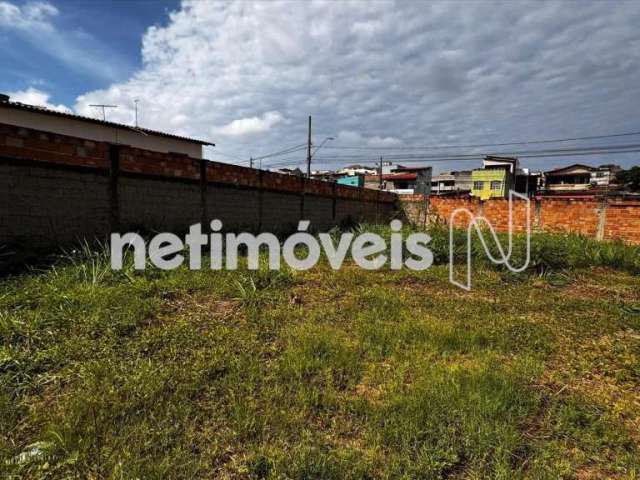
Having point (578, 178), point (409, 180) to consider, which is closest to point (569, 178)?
point (578, 178)

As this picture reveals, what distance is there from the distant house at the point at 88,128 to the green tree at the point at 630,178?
1397 inches

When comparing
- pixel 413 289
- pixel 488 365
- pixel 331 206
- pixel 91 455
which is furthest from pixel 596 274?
pixel 91 455

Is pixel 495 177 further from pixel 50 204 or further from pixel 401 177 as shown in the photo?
pixel 50 204

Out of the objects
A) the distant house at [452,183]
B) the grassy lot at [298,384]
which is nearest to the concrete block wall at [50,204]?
the grassy lot at [298,384]

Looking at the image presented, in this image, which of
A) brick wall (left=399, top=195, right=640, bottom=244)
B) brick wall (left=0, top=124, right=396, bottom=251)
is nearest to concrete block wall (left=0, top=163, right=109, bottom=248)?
brick wall (left=0, top=124, right=396, bottom=251)

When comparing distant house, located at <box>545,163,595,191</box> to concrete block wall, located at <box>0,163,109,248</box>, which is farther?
distant house, located at <box>545,163,595,191</box>

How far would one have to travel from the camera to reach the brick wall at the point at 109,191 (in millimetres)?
4098

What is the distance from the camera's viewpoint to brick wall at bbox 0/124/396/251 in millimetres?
4098

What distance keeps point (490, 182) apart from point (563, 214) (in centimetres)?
2444

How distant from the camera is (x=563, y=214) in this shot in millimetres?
10617

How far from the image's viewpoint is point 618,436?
1868 mm

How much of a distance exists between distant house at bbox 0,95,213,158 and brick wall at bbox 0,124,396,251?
17.2 feet

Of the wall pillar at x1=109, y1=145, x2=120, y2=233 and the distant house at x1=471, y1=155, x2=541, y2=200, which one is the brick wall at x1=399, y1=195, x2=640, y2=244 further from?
the distant house at x1=471, y1=155, x2=541, y2=200

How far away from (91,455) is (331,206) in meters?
8.66
